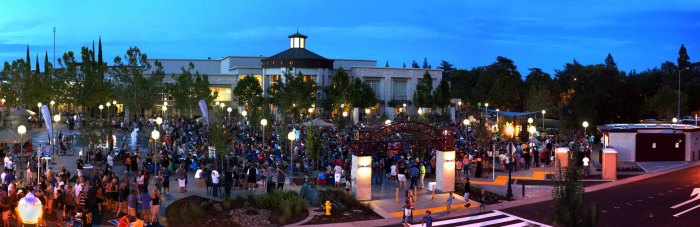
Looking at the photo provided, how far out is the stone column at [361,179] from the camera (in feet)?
72.5

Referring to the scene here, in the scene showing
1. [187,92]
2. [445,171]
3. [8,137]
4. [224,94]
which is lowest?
[445,171]

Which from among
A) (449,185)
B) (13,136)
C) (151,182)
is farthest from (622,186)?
(13,136)

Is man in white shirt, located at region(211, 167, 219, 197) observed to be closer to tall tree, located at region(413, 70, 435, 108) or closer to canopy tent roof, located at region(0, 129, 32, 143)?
canopy tent roof, located at region(0, 129, 32, 143)

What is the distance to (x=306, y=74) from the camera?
7188 centimetres

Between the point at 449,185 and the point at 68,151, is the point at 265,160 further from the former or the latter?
the point at 68,151

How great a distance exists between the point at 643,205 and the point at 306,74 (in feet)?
177

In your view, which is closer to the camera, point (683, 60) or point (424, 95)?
point (424, 95)

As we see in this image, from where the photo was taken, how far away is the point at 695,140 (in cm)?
3500

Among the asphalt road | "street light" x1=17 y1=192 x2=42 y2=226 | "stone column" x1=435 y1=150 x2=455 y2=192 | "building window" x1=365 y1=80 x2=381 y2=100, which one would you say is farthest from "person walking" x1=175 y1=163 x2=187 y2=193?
"building window" x1=365 y1=80 x2=381 y2=100

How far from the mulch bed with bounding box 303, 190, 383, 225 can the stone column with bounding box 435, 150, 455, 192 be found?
15.3 feet

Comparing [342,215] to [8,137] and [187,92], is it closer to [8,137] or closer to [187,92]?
[8,137]

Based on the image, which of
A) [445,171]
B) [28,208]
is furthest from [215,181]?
[445,171]

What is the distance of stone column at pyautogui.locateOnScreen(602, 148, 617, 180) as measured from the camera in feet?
91.2

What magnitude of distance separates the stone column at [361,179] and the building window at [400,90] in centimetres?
5463
